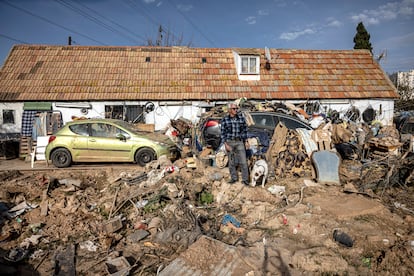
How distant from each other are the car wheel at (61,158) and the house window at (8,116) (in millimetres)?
6770

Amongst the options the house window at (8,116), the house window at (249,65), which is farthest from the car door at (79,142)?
the house window at (249,65)

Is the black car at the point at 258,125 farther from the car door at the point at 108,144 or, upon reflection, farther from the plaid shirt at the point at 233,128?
the car door at the point at 108,144

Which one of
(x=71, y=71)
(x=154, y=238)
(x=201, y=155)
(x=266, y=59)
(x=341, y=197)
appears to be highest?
(x=266, y=59)

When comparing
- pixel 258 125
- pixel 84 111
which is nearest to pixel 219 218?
pixel 258 125

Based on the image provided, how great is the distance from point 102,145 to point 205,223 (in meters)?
5.57

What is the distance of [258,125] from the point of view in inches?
324

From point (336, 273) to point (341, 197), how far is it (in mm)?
2687

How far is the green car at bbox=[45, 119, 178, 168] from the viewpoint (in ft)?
29.5

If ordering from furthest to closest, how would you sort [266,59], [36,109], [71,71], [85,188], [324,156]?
1. [266,59]
2. [71,71]
3. [36,109]
4. [85,188]
5. [324,156]

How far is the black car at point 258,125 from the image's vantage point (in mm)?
8211

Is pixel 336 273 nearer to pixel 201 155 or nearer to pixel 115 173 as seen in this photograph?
pixel 201 155

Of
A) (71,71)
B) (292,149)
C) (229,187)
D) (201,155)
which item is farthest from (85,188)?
(71,71)

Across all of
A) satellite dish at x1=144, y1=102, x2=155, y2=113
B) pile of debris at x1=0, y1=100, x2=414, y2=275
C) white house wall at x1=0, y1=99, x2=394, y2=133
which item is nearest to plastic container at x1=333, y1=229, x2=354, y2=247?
pile of debris at x1=0, y1=100, x2=414, y2=275

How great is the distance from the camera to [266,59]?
644 inches
